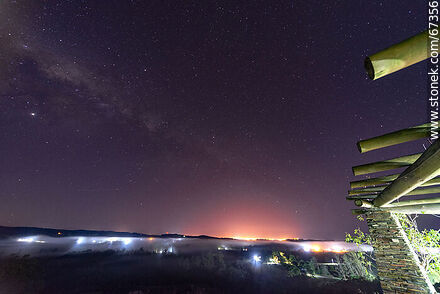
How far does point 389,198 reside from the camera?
3.26 m

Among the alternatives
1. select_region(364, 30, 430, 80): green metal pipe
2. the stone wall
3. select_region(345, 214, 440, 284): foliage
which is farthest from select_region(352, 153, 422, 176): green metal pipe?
select_region(345, 214, 440, 284): foliage

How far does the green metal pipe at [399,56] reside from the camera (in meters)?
0.96

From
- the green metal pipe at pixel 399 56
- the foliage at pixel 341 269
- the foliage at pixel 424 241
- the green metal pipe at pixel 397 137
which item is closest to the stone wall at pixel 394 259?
the foliage at pixel 424 241

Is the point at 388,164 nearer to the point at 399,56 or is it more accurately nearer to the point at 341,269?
the point at 399,56

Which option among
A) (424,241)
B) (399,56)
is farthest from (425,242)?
(399,56)

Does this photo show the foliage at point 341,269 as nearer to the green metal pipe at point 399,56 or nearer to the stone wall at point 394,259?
the stone wall at point 394,259

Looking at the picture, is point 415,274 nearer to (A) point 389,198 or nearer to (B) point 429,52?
(A) point 389,198

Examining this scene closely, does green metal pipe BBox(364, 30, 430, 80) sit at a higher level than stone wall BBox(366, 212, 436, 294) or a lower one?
higher

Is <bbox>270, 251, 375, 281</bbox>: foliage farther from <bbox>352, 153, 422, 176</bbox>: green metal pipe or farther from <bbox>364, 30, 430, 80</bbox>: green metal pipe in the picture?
<bbox>364, 30, 430, 80</bbox>: green metal pipe

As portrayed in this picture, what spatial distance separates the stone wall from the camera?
3793mm

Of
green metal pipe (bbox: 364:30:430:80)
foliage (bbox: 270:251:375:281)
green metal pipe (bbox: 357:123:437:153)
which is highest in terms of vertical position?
green metal pipe (bbox: 357:123:437:153)

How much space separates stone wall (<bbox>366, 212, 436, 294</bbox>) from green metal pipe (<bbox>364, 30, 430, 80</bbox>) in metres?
5.03

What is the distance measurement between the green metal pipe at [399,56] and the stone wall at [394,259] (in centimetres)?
503

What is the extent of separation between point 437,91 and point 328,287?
18090 millimetres
